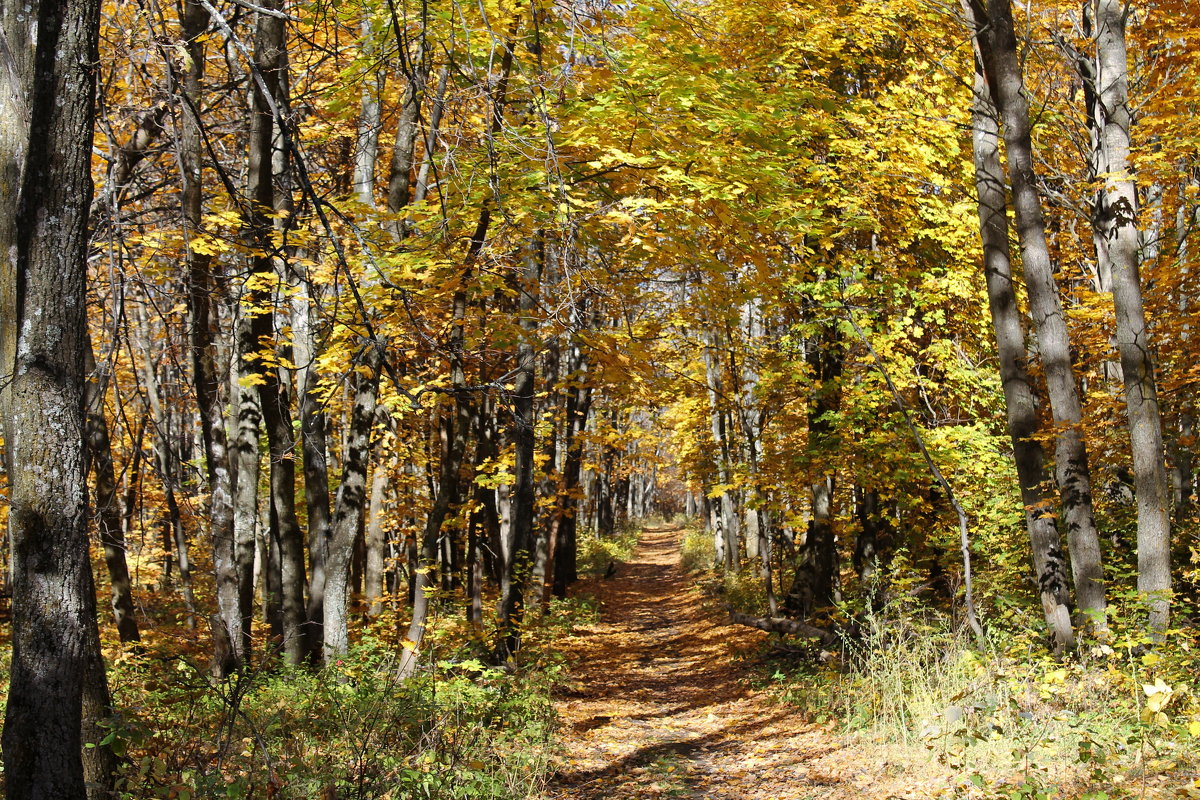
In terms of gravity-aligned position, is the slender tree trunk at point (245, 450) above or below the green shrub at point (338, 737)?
above

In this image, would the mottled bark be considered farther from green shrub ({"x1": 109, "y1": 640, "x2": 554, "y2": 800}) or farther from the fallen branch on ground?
the fallen branch on ground

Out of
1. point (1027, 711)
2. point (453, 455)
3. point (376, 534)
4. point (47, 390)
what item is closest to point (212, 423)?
point (453, 455)

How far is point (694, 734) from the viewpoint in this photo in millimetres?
9055

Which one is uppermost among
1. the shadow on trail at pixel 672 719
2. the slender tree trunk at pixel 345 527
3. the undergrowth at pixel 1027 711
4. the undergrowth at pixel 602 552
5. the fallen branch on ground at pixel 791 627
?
the slender tree trunk at pixel 345 527

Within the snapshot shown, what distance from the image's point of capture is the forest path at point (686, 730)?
683cm

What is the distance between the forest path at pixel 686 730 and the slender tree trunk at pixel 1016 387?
2624mm

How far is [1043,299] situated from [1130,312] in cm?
160

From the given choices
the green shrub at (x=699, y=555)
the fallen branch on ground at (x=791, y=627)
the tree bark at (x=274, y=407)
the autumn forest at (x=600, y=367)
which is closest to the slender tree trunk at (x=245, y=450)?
the autumn forest at (x=600, y=367)

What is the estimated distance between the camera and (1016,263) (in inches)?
505

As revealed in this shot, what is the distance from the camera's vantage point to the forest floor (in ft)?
21.8

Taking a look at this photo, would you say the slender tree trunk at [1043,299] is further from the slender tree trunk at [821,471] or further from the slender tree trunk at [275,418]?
the slender tree trunk at [275,418]

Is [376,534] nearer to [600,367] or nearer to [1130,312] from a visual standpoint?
[600,367]

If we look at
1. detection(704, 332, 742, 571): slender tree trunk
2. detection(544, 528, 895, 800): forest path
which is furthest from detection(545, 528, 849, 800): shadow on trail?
detection(704, 332, 742, 571): slender tree trunk

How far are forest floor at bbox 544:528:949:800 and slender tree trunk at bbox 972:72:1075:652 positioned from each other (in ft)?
8.48
